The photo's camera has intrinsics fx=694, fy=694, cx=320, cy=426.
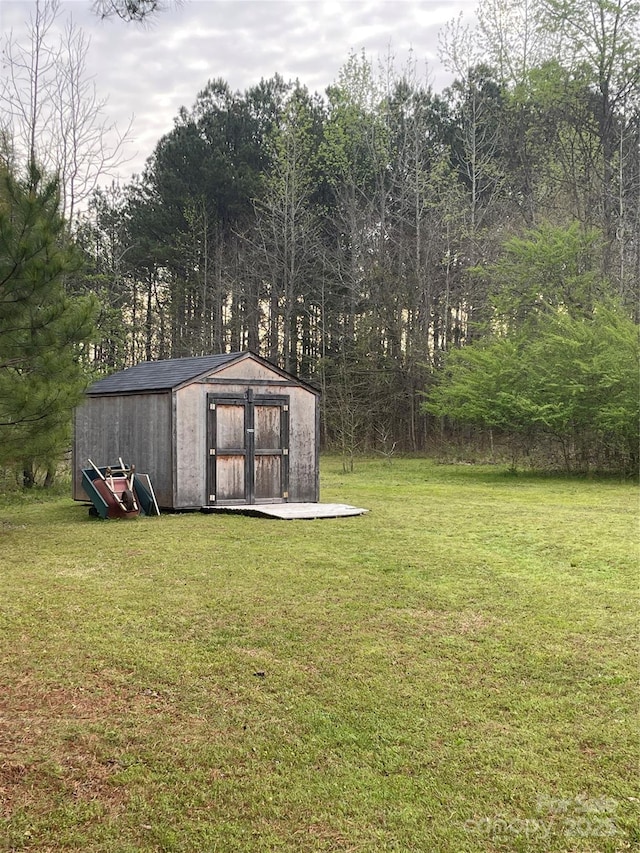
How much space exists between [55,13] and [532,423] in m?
13.3

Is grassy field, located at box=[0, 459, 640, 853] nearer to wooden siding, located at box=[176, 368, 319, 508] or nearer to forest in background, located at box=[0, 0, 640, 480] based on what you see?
wooden siding, located at box=[176, 368, 319, 508]

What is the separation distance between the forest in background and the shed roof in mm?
5645

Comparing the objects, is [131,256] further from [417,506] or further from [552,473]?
[417,506]

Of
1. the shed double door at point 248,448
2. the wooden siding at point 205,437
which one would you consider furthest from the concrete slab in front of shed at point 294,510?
the wooden siding at point 205,437

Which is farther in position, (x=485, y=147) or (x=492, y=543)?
(x=485, y=147)

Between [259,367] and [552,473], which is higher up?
[259,367]

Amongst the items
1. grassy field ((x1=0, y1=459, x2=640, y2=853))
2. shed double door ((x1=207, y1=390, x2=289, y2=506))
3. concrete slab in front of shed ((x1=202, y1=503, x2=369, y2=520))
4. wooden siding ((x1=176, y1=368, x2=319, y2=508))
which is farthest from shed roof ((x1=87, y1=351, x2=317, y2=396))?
grassy field ((x1=0, y1=459, x2=640, y2=853))

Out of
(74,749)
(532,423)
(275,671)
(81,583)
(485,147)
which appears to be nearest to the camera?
(74,749)

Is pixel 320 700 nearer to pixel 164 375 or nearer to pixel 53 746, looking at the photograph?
pixel 53 746

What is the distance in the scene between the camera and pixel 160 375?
1120cm

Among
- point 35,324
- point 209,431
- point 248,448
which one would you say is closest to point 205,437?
point 209,431

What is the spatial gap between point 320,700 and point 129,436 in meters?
8.11

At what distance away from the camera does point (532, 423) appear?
1602 centimetres

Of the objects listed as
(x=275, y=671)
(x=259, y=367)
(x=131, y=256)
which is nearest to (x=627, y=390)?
(x=259, y=367)
